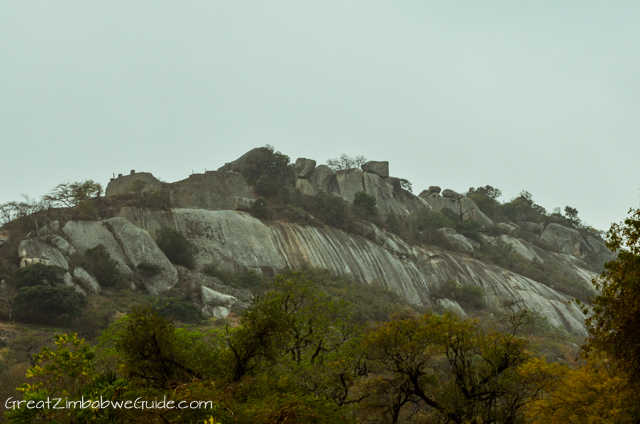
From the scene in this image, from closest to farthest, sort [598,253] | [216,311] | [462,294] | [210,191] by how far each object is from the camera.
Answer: [216,311] < [462,294] < [210,191] < [598,253]

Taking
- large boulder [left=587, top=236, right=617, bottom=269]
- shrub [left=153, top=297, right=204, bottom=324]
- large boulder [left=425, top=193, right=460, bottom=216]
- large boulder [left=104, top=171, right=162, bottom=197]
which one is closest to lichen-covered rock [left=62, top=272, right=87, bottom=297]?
shrub [left=153, top=297, right=204, bottom=324]

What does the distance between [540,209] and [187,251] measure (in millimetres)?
59371

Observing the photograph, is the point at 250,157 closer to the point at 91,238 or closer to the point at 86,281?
the point at 91,238

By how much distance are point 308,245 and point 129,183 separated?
17.3 m

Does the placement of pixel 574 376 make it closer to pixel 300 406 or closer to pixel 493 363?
pixel 493 363

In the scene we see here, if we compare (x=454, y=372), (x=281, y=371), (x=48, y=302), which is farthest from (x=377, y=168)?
(x=281, y=371)

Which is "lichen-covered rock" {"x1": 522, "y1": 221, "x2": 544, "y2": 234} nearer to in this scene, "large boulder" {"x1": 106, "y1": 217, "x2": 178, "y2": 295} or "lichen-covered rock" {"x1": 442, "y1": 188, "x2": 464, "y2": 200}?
"lichen-covered rock" {"x1": 442, "y1": 188, "x2": 464, "y2": 200}

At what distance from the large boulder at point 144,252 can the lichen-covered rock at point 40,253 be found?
4.87m

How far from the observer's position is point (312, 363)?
16750mm

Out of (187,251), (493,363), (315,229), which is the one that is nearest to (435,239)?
(315,229)

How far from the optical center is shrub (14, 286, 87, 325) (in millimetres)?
28016

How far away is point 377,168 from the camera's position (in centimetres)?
6706

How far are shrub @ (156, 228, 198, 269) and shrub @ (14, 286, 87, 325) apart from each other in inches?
435

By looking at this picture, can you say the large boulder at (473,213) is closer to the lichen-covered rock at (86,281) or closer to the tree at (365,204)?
the tree at (365,204)
